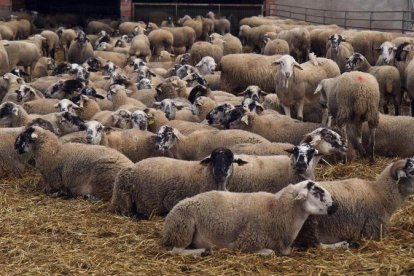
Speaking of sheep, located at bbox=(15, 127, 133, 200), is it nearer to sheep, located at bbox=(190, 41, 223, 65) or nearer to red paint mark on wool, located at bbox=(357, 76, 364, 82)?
red paint mark on wool, located at bbox=(357, 76, 364, 82)

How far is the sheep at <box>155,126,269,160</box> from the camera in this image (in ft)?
30.0

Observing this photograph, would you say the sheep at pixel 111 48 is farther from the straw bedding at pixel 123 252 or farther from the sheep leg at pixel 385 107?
the straw bedding at pixel 123 252

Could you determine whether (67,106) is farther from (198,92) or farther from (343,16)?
(343,16)

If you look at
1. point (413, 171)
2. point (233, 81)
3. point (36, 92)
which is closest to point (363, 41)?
point (233, 81)

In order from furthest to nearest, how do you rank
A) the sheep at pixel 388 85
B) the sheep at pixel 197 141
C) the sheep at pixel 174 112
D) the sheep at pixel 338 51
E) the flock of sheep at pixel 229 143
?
the sheep at pixel 338 51, the sheep at pixel 388 85, the sheep at pixel 174 112, the sheep at pixel 197 141, the flock of sheep at pixel 229 143

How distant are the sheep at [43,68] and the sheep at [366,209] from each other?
12.5 meters

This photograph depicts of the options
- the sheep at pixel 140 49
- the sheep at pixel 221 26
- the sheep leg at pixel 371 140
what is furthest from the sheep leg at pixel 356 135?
the sheep at pixel 221 26

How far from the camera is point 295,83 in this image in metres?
12.4

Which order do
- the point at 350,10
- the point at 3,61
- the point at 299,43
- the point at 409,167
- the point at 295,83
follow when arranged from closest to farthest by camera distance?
the point at 409,167 < the point at 295,83 < the point at 3,61 < the point at 299,43 < the point at 350,10

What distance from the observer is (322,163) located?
9.86m

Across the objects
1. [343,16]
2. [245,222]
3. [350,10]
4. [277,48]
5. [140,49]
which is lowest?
[245,222]

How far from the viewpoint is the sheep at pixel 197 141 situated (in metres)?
9.15

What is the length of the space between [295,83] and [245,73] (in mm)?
2152

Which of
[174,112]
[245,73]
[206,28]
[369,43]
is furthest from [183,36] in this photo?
[174,112]
